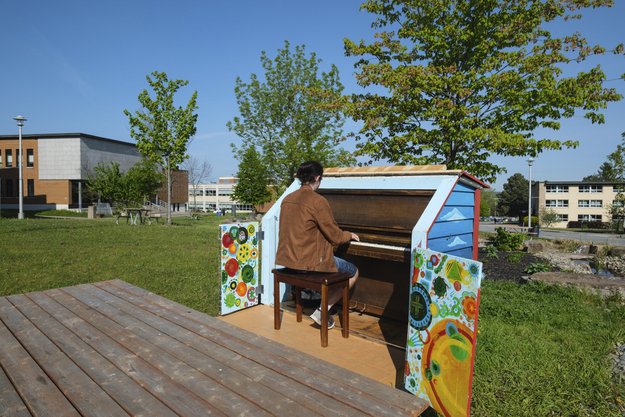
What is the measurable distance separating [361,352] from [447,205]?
170 cm

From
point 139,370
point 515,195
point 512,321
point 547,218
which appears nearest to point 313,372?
point 139,370

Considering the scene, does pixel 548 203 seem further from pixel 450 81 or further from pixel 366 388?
pixel 366 388

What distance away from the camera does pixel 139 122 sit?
70.2ft

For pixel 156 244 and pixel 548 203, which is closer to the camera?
pixel 156 244

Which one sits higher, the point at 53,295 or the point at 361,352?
the point at 53,295

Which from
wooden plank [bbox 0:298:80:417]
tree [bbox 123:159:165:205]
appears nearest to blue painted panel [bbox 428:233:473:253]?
wooden plank [bbox 0:298:80:417]

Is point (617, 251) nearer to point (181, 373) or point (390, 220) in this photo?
point (390, 220)

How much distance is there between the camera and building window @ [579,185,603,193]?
58375 millimetres

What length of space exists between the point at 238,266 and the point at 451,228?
8.00ft

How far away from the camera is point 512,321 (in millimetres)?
4840

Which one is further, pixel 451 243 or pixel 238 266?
pixel 238 266

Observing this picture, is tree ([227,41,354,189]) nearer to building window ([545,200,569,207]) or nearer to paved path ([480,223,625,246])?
paved path ([480,223,625,246])

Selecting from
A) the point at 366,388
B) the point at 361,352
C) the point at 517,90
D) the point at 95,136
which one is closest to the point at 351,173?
the point at 361,352

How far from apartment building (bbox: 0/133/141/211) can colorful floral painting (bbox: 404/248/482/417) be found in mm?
49825
